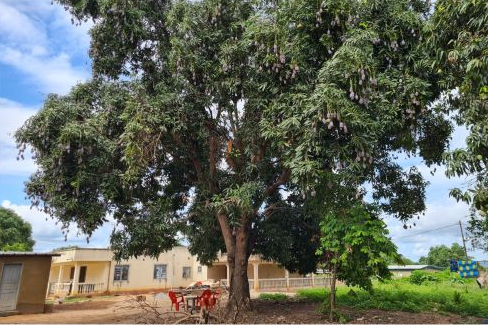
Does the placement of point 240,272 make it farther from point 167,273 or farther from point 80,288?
point 167,273

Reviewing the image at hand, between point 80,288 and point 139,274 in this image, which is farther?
point 139,274

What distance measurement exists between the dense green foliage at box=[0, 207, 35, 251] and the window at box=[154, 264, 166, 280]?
44.9ft

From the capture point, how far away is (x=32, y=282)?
58.4ft

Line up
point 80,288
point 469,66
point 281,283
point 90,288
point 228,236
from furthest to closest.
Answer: point 281,283
point 90,288
point 80,288
point 228,236
point 469,66

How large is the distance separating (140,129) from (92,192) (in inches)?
119

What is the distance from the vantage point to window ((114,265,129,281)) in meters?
31.2

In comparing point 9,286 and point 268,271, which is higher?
point 268,271

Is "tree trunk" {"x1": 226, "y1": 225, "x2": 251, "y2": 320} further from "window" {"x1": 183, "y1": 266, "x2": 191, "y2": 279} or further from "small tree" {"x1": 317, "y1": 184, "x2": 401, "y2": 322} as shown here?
"window" {"x1": 183, "y1": 266, "x2": 191, "y2": 279}

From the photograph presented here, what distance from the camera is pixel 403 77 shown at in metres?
9.41

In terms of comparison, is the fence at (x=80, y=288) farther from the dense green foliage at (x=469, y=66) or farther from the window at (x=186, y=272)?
the dense green foliage at (x=469, y=66)

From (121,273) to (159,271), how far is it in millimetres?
3475

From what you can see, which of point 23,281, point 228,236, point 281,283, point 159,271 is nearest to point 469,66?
point 228,236

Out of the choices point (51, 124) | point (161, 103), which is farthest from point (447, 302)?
point (51, 124)

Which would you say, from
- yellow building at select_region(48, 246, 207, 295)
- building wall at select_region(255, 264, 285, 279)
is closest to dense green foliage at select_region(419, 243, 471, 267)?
→ building wall at select_region(255, 264, 285, 279)
